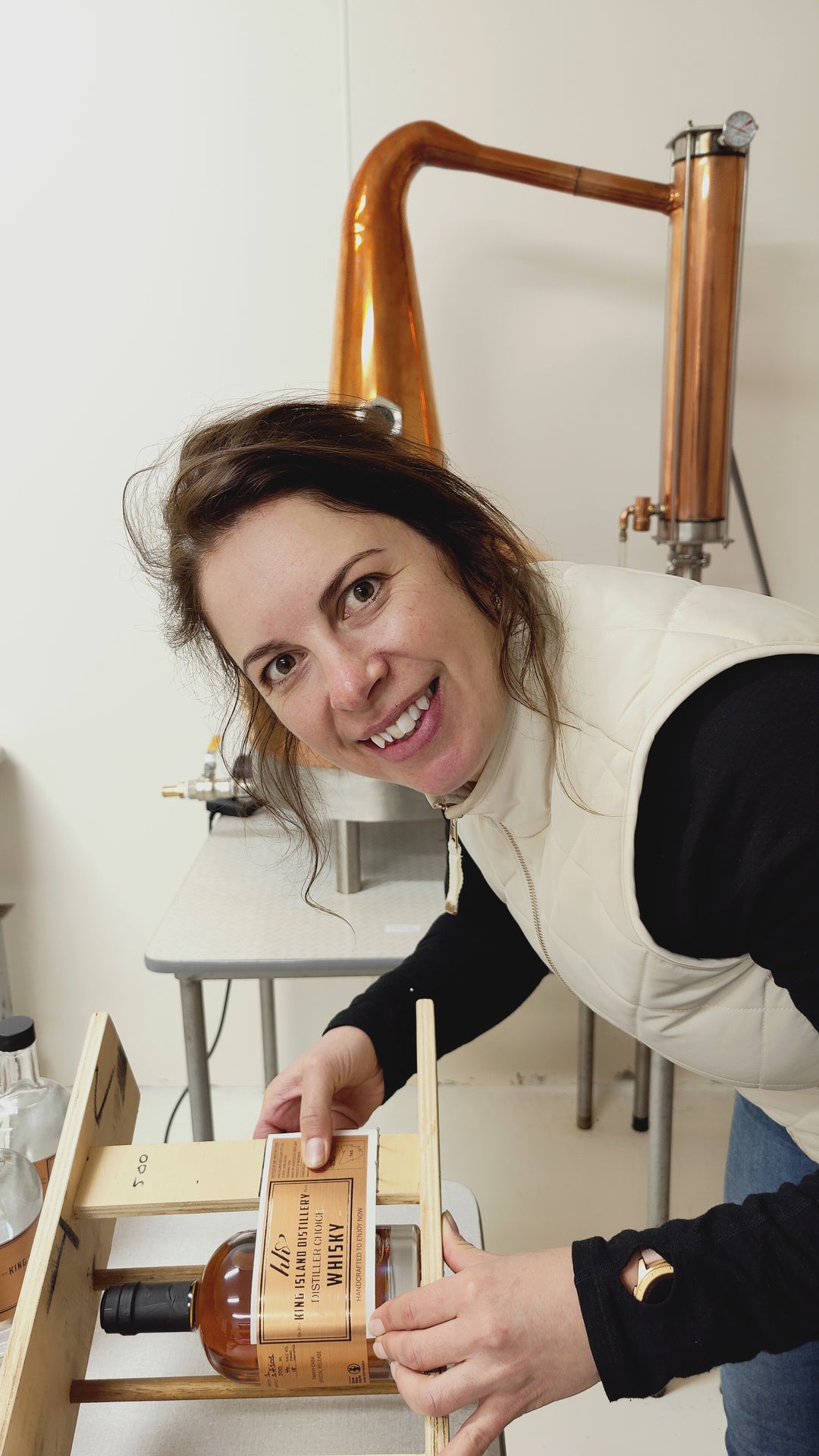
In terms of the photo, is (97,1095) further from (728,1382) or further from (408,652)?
(728,1382)

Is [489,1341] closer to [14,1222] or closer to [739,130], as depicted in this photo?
[14,1222]

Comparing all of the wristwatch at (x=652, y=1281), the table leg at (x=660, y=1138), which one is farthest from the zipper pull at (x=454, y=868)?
the table leg at (x=660, y=1138)

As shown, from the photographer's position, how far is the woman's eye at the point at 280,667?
71cm

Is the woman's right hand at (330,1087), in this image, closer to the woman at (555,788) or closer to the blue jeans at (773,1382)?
the woman at (555,788)

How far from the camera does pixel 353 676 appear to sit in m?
0.67

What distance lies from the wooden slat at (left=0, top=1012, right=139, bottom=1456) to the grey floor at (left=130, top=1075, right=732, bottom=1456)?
897mm

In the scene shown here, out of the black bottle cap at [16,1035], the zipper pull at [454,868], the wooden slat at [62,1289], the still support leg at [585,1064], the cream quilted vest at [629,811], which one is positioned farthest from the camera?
the still support leg at [585,1064]

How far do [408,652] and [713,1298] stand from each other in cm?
42

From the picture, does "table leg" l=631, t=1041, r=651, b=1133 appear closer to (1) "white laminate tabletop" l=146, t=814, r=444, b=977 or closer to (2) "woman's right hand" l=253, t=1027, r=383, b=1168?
(1) "white laminate tabletop" l=146, t=814, r=444, b=977

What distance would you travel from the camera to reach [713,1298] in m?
0.57

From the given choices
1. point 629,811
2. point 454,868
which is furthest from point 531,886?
point 629,811

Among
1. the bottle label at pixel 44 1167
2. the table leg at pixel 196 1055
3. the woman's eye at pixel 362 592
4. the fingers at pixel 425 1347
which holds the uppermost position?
the woman's eye at pixel 362 592


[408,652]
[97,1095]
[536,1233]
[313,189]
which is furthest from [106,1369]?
[313,189]

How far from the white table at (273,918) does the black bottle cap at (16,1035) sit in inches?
17.3
